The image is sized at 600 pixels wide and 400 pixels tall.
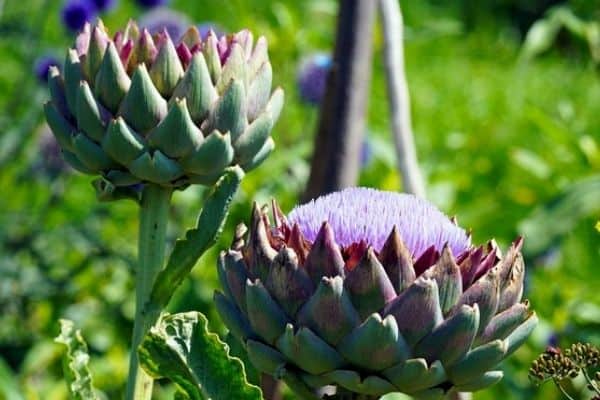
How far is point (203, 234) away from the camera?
2.47 feet

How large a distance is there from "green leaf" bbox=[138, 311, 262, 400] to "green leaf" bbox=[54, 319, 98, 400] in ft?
0.24

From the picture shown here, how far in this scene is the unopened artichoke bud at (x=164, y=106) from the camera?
0.77 meters

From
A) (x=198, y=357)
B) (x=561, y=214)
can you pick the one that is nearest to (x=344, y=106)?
(x=561, y=214)

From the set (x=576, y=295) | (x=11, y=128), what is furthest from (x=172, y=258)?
(x=11, y=128)

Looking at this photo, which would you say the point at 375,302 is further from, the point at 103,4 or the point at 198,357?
the point at 103,4

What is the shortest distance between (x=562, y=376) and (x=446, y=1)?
5756 mm

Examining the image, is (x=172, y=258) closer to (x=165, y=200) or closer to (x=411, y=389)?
(x=165, y=200)

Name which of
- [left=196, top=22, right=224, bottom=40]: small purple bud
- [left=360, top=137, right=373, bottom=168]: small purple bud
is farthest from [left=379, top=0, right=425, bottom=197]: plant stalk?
[left=360, top=137, right=373, bottom=168]: small purple bud

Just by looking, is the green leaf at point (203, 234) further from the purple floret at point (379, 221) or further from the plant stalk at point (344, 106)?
the plant stalk at point (344, 106)

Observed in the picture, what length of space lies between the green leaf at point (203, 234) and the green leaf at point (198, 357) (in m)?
0.07

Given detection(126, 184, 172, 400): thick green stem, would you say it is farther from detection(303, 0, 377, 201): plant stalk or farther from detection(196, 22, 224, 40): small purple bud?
detection(303, 0, 377, 201): plant stalk

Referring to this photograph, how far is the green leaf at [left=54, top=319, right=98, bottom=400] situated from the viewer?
29.8 inches

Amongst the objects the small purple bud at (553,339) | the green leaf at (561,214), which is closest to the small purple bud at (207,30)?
the green leaf at (561,214)

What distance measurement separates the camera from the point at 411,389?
65 centimetres
